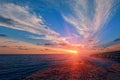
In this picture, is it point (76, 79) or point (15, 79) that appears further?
point (15, 79)

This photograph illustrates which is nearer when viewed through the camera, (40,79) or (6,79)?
(40,79)

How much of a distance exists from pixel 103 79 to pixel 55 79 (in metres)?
10.7

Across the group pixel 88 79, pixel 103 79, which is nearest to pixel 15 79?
pixel 88 79

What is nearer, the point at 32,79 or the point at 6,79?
the point at 32,79

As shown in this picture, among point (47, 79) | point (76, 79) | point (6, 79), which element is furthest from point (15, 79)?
point (76, 79)

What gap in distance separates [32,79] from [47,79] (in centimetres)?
345

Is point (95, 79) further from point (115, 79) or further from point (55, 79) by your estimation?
point (55, 79)

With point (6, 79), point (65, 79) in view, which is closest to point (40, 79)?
point (65, 79)

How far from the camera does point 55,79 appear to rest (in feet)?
92.1

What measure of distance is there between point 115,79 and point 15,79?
2383 cm

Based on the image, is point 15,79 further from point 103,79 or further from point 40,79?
point 103,79

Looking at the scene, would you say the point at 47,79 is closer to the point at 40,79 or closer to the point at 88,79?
the point at 40,79

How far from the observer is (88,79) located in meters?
27.6

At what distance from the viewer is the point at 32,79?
28422mm
